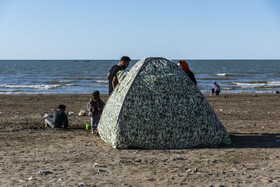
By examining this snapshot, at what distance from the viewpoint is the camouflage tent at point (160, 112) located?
26.2ft

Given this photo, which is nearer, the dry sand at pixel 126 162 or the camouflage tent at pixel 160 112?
the dry sand at pixel 126 162

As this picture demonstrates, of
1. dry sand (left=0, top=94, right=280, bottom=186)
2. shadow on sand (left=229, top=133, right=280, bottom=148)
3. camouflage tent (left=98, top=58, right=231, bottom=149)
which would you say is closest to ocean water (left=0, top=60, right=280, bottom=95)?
dry sand (left=0, top=94, right=280, bottom=186)

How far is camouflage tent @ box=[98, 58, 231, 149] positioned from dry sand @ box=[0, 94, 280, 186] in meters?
0.27

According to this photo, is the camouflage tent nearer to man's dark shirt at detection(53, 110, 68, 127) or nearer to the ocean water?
man's dark shirt at detection(53, 110, 68, 127)

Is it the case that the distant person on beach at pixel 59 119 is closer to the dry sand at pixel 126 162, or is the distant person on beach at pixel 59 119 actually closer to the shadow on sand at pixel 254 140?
the dry sand at pixel 126 162

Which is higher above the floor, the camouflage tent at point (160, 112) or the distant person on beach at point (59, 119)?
the camouflage tent at point (160, 112)

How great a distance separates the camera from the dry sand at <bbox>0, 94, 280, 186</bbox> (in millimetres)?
5906

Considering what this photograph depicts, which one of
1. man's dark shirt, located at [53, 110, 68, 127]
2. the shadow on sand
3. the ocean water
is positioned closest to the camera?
the shadow on sand

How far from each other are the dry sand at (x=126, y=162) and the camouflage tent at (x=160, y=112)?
27 centimetres

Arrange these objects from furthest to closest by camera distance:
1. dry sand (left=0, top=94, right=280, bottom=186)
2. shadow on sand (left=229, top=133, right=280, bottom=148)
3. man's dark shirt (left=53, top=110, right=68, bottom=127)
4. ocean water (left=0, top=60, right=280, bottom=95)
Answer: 1. ocean water (left=0, top=60, right=280, bottom=95)
2. man's dark shirt (left=53, top=110, right=68, bottom=127)
3. shadow on sand (left=229, top=133, right=280, bottom=148)
4. dry sand (left=0, top=94, right=280, bottom=186)

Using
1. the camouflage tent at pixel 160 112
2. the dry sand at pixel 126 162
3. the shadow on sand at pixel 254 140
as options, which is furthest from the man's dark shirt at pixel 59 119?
the shadow on sand at pixel 254 140

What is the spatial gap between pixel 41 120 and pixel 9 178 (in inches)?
273

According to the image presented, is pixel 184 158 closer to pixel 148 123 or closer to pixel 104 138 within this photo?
pixel 148 123

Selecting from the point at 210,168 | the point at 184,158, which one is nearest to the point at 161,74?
the point at 184,158
